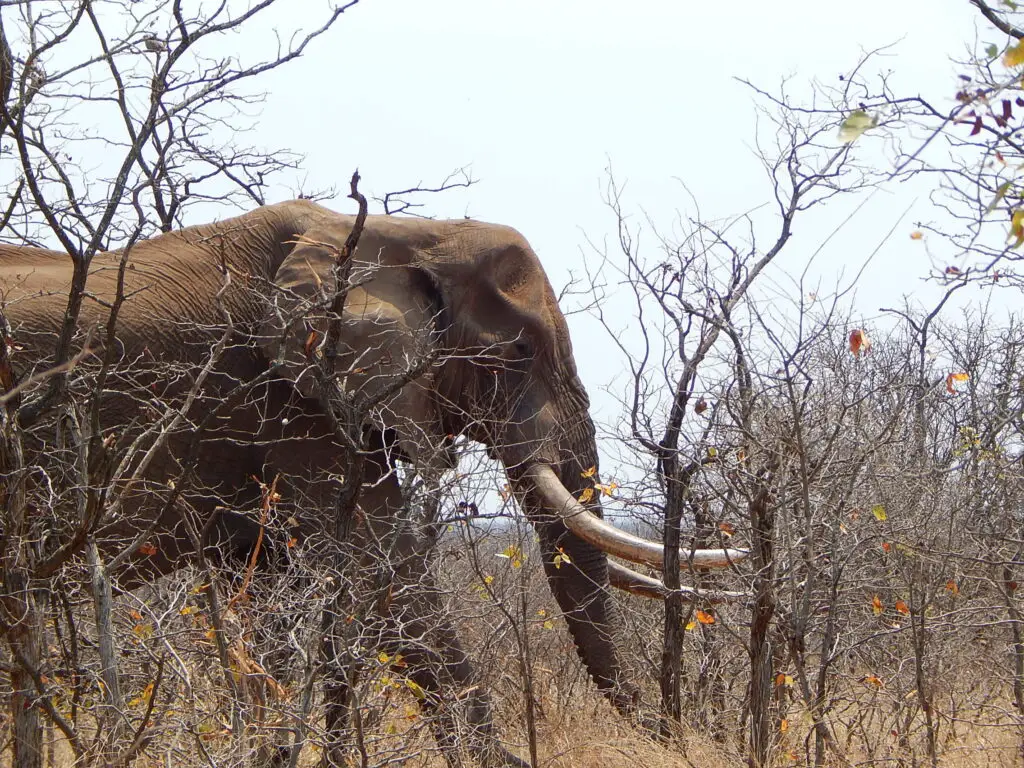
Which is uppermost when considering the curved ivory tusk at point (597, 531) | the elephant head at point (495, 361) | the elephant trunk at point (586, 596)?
the elephant head at point (495, 361)

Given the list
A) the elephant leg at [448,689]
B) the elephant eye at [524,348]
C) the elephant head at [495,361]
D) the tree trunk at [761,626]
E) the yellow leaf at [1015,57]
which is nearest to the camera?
the yellow leaf at [1015,57]

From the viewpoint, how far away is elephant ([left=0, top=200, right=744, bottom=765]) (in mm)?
7617

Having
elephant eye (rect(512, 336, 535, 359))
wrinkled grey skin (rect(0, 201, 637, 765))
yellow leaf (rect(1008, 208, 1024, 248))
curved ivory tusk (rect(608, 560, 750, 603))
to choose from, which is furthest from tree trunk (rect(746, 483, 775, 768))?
yellow leaf (rect(1008, 208, 1024, 248))

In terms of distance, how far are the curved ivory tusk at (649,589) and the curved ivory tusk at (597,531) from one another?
5.7 inches

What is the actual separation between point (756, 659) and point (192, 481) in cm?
345

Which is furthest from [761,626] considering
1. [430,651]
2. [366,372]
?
[366,372]

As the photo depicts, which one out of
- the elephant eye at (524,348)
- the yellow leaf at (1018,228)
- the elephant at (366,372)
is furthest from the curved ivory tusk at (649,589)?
the yellow leaf at (1018,228)

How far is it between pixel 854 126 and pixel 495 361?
6.68m

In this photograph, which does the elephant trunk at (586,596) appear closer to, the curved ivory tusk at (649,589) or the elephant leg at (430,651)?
the curved ivory tusk at (649,589)

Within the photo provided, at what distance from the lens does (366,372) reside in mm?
7703

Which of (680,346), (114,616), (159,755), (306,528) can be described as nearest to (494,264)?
(680,346)

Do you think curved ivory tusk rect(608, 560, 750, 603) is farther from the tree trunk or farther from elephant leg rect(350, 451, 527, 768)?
elephant leg rect(350, 451, 527, 768)

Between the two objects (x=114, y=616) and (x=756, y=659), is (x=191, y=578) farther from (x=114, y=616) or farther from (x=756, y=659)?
(x=756, y=659)

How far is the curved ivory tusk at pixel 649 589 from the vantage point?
6.23 m
